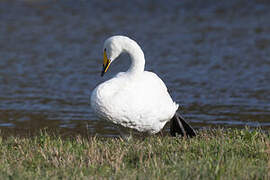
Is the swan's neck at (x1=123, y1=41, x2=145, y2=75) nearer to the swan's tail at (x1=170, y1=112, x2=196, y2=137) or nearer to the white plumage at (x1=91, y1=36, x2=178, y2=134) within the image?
the white plumage at (x1=91, y1=36, x2=178, y2=134)

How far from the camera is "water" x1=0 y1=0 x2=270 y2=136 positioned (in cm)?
984

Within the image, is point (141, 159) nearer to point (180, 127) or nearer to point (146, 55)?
point (180, 127)

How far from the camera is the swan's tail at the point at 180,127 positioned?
745 cm

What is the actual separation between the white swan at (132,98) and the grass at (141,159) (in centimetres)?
26

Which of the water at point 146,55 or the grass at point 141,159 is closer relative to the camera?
the grass at point 141,159

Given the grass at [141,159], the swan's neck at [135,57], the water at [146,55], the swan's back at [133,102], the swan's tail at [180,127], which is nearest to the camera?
the grass at [141,159]

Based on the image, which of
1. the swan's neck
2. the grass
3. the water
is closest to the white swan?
the swan's neck

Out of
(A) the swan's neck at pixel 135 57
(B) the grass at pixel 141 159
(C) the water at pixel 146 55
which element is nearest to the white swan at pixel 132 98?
(A) the swan's neck at pixel 135 57

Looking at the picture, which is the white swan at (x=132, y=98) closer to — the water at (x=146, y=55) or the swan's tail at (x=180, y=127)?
the swan's tail at (x=180, y=127)

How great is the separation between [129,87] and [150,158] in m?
1.48

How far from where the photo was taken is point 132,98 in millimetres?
6562

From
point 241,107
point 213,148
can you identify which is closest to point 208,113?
point 241,107

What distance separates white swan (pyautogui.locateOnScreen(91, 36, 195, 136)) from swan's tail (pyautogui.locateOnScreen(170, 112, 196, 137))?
0.03 m

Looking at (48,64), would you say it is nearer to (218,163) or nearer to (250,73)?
(250,73)
